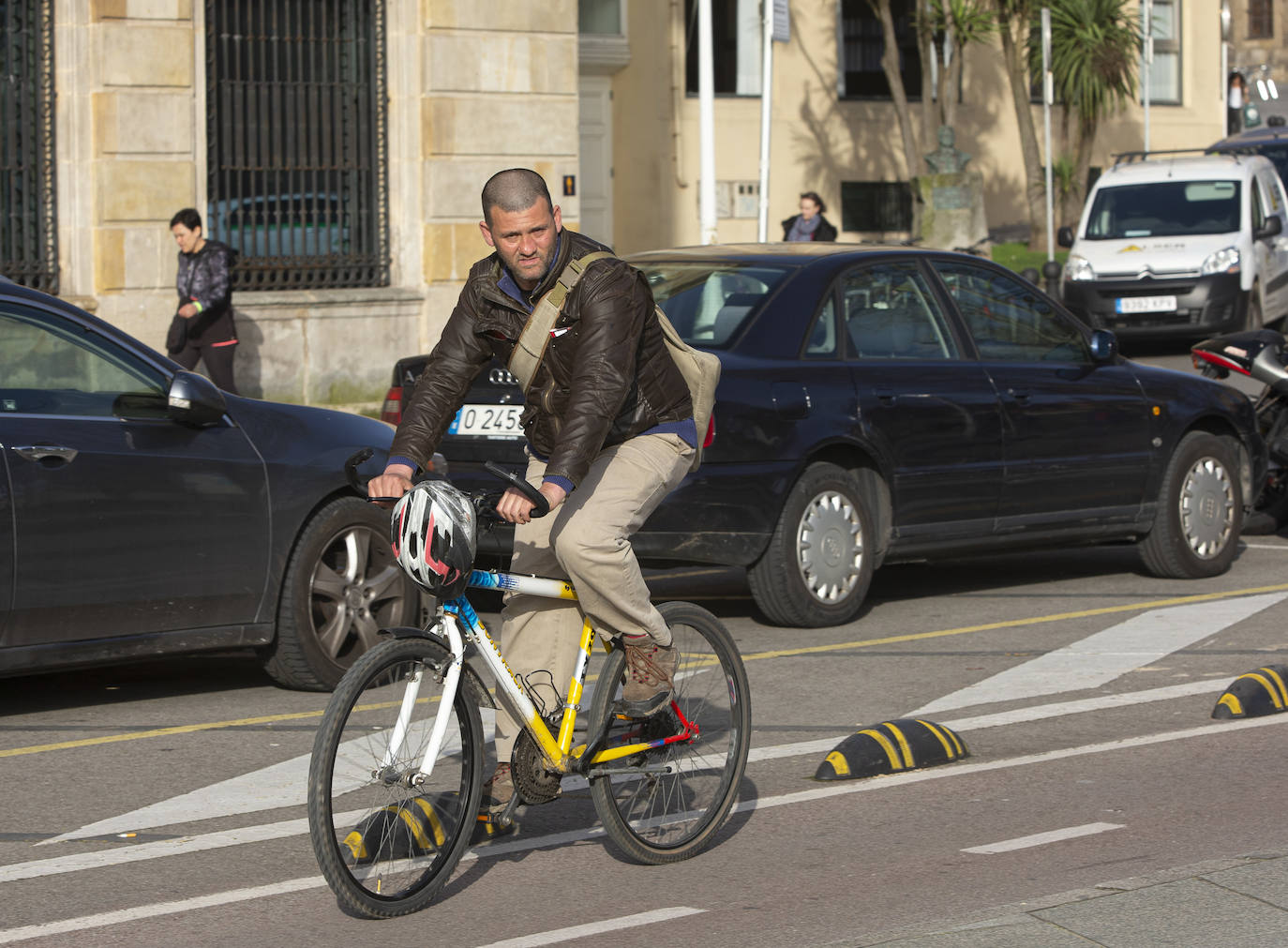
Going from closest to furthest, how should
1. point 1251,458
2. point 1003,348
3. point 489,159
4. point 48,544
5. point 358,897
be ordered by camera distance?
point 358,897, point 48,544, point 1003,348, point 1251,458, point 489,159

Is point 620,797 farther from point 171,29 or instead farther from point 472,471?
point 171,29

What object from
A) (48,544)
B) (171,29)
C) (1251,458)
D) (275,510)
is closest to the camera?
(48,544)

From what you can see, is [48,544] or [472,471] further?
[472,471]

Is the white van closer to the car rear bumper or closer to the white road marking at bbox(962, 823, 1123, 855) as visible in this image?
the car rear bumper

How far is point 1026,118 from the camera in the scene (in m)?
30.3

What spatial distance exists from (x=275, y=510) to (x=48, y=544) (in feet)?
3.11

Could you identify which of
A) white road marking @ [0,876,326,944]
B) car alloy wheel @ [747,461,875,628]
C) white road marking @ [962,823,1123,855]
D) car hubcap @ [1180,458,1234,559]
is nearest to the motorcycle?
car hubcap @ [1180,458,1234,559]

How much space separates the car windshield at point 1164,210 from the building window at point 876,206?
7463 millimetres

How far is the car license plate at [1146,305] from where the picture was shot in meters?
22.2

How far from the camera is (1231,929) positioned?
190 inches

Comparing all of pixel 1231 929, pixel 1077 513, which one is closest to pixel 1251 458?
pixel 1077 513

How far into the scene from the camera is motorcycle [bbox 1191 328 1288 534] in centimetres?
1188

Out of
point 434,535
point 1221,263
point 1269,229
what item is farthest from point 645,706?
point 1269,229

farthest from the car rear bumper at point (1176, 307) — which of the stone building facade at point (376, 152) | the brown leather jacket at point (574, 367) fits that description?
the brown leather jacket at point (574, 367)
